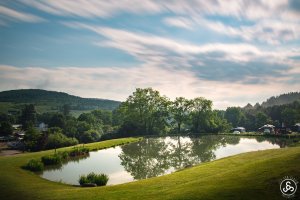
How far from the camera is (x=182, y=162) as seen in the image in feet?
131

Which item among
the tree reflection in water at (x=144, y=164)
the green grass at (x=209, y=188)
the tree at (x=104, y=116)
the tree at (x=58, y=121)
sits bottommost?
the tree reflection in water at (x=144, y=164)

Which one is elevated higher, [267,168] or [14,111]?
[14,111]

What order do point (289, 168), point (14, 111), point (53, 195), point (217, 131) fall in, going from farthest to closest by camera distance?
point (14, 111) → point (217, 131) → point (53, 195) → point (289, 168)

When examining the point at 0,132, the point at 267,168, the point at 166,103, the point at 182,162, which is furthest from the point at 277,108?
the point at 267,168

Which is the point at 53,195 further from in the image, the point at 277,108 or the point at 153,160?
the point at 277,108

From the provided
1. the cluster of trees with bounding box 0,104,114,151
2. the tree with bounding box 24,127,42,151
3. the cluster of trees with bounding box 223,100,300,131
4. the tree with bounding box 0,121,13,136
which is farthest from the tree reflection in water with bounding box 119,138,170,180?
the cluster of trees with bounding box 223,100,300,131

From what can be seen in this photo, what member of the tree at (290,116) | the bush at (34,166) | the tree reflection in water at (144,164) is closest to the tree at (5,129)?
the tree reflection in water at (144,164)

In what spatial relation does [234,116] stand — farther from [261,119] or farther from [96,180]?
[96,180]

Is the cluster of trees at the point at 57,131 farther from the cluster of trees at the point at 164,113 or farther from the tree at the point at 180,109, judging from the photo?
the tree at the point at 180,109

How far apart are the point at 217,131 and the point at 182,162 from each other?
195 feet

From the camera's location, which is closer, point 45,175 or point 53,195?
point 53,195

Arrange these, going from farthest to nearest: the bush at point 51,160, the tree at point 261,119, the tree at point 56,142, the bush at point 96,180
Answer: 1. the tree at point 261,119
2. the tree at point 56,142
3. the bush at point 51,160
4. the bush at point 96,180

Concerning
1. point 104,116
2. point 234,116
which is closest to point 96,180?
point 234,116

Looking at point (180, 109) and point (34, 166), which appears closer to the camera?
point (34, 166)
